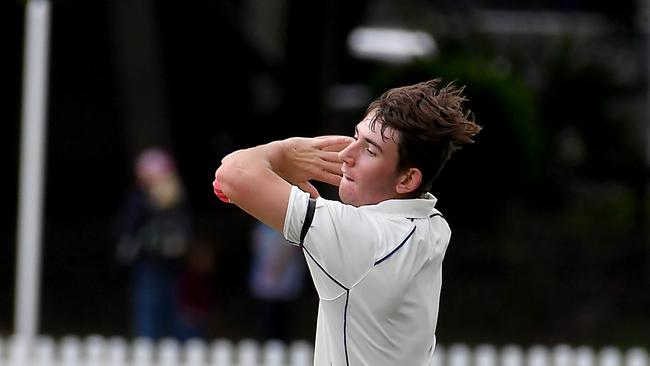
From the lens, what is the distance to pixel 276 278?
868 cm

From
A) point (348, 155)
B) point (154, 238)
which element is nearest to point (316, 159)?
point (348, 155)

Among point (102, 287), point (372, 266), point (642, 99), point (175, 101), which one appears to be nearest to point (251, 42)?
point (175, 101)

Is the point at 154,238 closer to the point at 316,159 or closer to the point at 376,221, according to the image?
the point at 316,159

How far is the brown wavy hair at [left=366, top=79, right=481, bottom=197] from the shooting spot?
102 inches

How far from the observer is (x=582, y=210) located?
13.8 meters

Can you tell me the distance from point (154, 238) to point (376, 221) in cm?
588

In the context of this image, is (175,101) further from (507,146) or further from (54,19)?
(507,146)

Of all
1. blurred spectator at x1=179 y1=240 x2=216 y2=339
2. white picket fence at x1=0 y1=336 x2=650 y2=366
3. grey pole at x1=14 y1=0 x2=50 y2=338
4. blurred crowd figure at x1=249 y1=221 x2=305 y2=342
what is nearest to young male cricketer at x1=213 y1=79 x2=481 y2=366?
white picket fence at x1=0 y1=336 x2=650 y2=366

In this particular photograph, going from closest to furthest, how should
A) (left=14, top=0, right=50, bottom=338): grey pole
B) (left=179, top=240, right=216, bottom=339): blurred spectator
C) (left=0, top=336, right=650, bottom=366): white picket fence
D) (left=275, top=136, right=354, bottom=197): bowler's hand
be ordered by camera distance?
(left=275, top=136, right=354, bottom=197): bowler's hand → (left=0, top=336, right=650, bottom=366): white picket fence → (left=14, top=0, right=50, bottom=338): grey pole → (left=179, top=240, right=216, bottom=339): blurred spectator

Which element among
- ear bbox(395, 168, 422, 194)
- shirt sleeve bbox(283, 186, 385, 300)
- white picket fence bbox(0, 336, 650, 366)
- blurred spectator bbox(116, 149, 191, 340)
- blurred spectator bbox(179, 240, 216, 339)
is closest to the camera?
shirt sleeve bbox(283, 186, 385, 300)

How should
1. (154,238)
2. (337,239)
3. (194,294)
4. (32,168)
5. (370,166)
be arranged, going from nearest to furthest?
(337,239), (370,166), (32,168), (154,238), (194,294)

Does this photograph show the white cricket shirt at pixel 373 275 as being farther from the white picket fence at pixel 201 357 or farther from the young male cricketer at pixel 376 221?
the white picket fence at pixel 201 357

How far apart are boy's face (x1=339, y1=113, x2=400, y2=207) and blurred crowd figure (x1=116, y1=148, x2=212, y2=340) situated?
5.66m

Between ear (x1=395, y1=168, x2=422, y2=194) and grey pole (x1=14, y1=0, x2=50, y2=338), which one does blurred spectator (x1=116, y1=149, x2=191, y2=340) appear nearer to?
grey pole (x1=14, y1=0, x2=50, y2=338)
